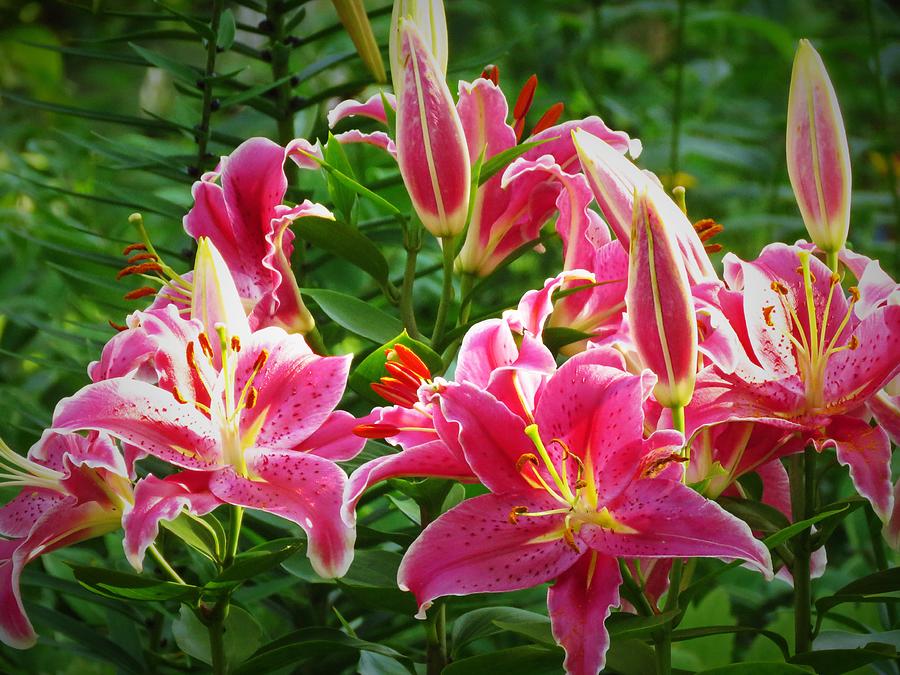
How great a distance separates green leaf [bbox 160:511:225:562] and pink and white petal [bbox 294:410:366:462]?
0.05 metres

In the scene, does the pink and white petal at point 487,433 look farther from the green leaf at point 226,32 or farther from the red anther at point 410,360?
the green leaf at point 226,32

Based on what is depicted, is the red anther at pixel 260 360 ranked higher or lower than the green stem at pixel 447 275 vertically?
lower

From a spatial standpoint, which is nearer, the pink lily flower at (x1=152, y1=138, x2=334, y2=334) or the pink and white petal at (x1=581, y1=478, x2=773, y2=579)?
the pink and white petal at (x1=581, y1=478, x2=773, y2=579)

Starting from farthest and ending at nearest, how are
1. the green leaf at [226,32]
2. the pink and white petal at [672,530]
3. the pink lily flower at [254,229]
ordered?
the green leaf at [226,32]
the pink lily flower at [254,229]
the pink and white petal at [672,530]

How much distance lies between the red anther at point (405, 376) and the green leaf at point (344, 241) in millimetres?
65

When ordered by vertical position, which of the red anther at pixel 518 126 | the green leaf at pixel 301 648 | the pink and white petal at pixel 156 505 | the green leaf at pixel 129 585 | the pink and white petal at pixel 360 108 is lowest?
the green leaf at pixel 301 648

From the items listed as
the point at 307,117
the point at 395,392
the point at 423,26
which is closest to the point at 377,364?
the point at 395,392

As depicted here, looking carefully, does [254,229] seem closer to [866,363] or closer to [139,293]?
[139,293]

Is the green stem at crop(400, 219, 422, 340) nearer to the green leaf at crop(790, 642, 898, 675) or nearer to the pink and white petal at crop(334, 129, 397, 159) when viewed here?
the pink and white petal at crop(334, 129, 397, 159)

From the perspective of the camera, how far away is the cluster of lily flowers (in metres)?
0.34

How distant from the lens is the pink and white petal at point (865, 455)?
0.35 metres

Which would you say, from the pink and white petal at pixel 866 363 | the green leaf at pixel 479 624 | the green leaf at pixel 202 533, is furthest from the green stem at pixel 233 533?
the pink and white petal at pixel 866 363

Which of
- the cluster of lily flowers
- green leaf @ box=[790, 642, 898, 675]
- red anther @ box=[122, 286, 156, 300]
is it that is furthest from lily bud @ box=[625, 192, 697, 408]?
red anther @ box=[122, 286, 156, 300]

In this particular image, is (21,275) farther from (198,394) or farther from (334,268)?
(198,394)
